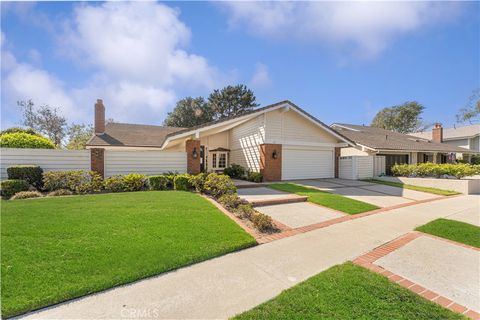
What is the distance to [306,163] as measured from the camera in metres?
15.9

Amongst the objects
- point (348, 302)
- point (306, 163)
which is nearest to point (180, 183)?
point (348, 302)

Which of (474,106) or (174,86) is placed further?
(474,106)

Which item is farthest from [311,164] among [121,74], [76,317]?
[76,317]

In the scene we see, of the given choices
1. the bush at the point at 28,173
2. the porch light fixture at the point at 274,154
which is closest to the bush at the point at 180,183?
the bush at the point at 28,173

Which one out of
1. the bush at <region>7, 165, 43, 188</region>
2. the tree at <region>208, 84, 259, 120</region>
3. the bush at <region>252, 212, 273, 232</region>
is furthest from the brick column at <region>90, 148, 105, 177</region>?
the tree at <region>208, 84, 259, 120</region>

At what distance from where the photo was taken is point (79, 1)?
6.99 metres

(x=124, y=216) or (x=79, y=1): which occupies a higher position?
(x=79, y=1)

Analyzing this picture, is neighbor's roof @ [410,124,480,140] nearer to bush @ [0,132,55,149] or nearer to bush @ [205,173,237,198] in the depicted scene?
bush @ [205,173,237,198]

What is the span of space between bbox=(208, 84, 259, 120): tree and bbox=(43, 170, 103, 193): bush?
28.1 m

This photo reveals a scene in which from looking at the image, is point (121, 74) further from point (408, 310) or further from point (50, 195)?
point (408, 310)

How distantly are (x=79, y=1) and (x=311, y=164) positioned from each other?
47.2 ft

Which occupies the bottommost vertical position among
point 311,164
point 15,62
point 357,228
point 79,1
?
point 357,228

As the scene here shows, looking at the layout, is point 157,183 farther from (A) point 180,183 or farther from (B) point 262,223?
(B) point 262,223

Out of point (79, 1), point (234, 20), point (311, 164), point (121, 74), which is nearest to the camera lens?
point (79, 1)
